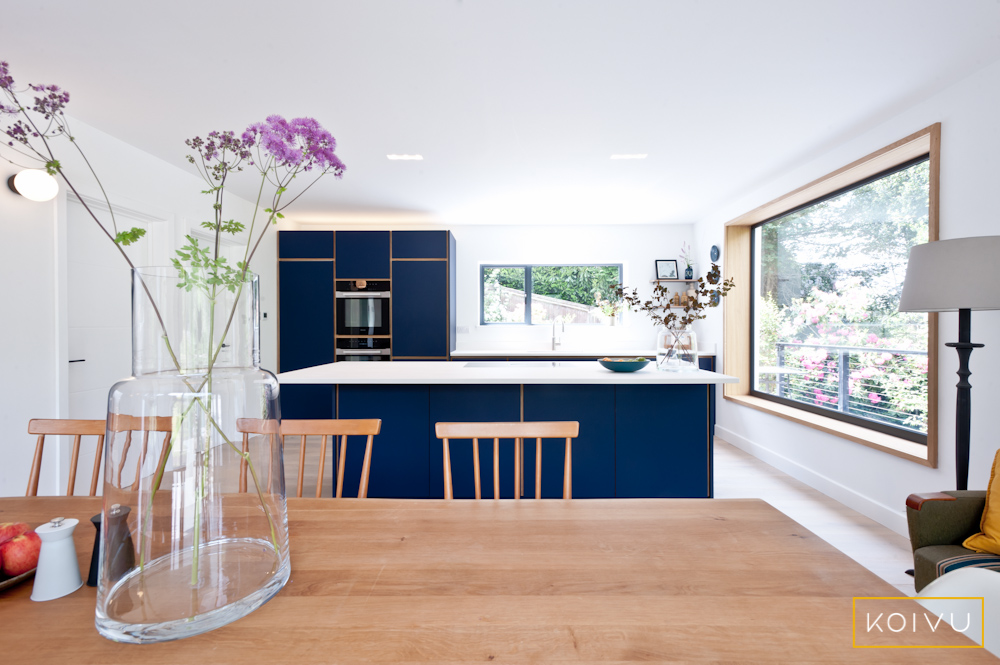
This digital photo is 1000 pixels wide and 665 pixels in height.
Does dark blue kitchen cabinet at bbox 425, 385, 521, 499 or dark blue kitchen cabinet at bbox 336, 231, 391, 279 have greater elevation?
dark blue kitchen cabinet at bbox 336, 231, 391, 279

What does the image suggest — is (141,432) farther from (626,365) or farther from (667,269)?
(667,269)

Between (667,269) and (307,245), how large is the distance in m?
4.21

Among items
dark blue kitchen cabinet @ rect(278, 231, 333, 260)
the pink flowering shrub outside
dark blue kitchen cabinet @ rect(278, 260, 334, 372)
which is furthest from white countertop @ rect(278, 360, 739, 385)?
dark blue kitchen cabinet @ rect(278, 231, 333, 260)

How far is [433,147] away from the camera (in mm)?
3332

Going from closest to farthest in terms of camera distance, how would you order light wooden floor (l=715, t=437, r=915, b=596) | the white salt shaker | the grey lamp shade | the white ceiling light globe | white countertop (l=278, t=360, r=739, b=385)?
the white salt shaker < the grey lamp shade < light wooden floor (l=715, t=437, r=915, b=596) < the white ceiling light globe < white countertop (l=278, t=360, r=739, b=385)

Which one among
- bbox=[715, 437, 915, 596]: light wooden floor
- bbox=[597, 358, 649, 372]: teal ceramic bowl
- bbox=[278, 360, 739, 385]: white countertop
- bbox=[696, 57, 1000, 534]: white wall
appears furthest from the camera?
bbox=[597, 358, 649, 372]: teal ceramic bowl

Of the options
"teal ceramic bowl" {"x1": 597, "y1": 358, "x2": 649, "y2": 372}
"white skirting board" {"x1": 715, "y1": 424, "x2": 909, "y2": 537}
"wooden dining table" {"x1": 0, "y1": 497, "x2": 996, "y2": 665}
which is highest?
"teal ceramic bowl" {"x1": 597, "y1": 358, "x2": 649, "y2": 372}

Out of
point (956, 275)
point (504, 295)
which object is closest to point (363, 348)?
point (504, 295)

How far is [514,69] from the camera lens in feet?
7.57

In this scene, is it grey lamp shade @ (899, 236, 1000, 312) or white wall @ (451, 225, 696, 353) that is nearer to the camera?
grey lamp shade @ (899, 236, 1000, 312)

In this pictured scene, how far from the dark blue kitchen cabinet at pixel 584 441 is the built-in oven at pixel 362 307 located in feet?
9.42

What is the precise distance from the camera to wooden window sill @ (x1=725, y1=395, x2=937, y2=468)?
267cm

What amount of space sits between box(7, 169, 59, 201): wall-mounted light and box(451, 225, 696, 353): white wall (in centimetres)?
382

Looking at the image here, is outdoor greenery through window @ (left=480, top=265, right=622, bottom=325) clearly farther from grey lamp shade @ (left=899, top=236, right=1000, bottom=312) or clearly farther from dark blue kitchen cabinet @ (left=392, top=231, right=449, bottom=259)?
grey lamp shade @ (left=899, top=236, right=1000, bottom=312)
